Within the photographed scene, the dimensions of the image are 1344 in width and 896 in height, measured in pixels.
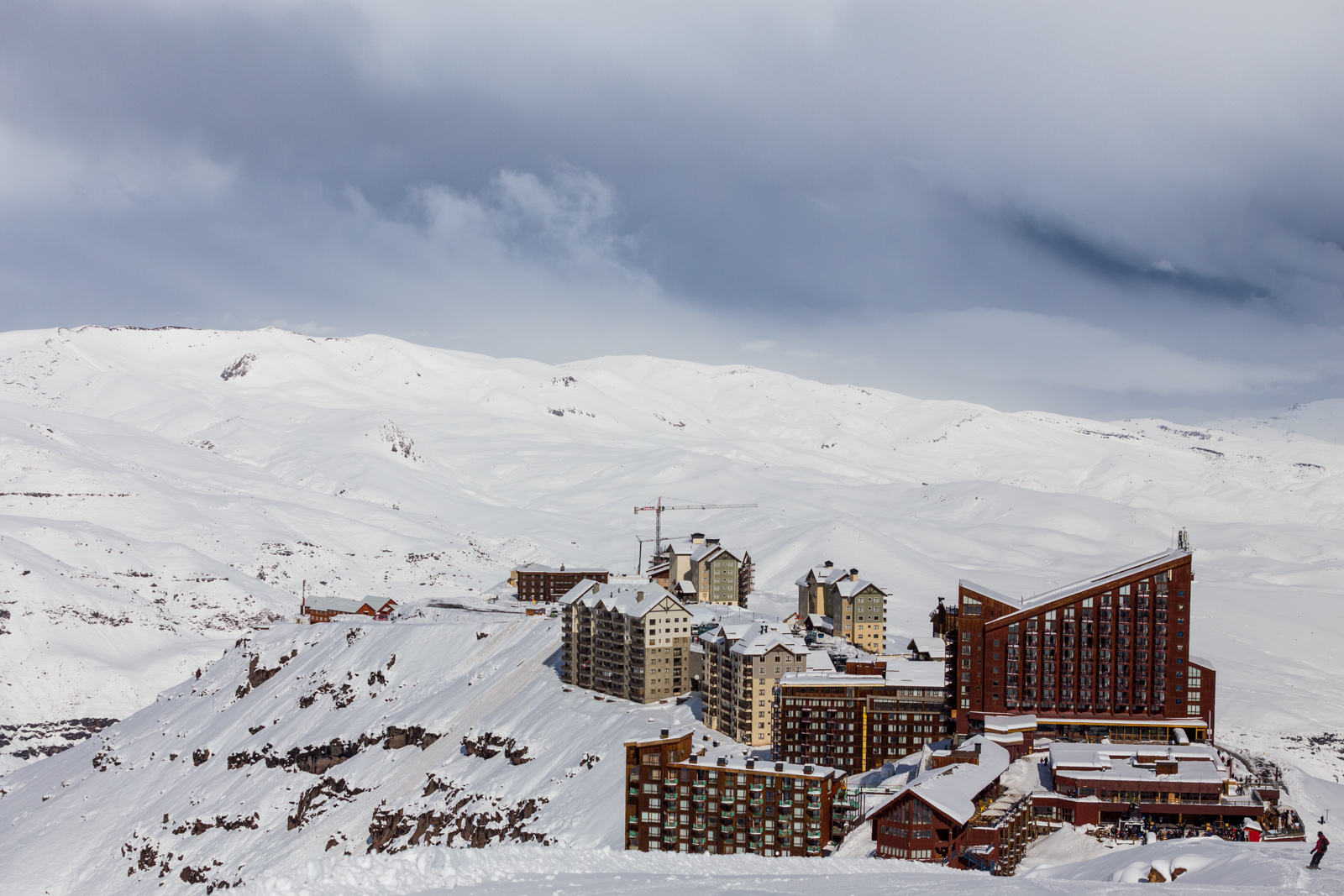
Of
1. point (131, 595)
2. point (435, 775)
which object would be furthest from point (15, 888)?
point (131, 595)

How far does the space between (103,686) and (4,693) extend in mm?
11722

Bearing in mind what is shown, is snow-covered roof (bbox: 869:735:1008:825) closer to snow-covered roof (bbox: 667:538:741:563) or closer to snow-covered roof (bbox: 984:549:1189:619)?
snow-covered roof (bbox: 984:549:1189:619)

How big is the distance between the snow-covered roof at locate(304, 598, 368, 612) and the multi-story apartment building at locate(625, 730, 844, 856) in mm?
92429

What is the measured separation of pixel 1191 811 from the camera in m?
63.3

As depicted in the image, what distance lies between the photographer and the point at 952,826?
193 feet

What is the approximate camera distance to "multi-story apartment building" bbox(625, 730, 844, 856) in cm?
6738

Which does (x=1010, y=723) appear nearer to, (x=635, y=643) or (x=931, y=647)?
(x=931, y=647)

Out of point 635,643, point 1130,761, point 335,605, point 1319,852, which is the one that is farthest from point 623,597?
point 335,605

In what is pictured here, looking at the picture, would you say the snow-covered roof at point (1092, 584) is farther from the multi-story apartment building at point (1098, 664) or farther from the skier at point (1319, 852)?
the skier at point (1319, 852)

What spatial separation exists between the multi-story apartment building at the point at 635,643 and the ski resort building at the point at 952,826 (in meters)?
38.8

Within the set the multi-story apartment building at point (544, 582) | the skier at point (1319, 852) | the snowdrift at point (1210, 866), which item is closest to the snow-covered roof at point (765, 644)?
the snowdrift at point (1210, 866)

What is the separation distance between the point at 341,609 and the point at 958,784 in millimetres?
110711

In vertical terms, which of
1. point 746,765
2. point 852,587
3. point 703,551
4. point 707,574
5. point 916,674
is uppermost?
point 703,551

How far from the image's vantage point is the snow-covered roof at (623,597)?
10000cm
